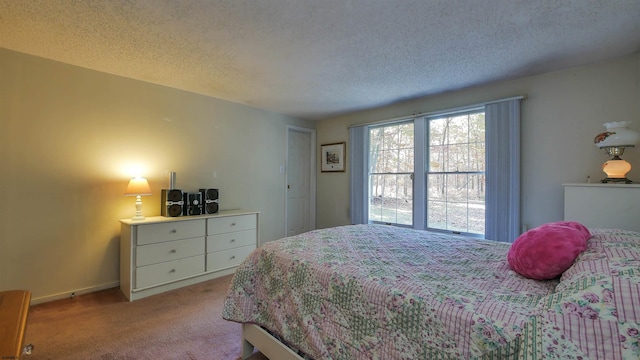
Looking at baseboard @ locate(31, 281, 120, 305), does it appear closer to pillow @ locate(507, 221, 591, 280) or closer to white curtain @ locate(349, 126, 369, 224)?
white curtain @ locate(349, 126, 369, 224)

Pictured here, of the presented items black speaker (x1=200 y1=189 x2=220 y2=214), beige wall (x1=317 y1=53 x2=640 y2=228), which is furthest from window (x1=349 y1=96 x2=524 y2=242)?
black speaker (x1=200 y1=189 x2=220 y2=214)

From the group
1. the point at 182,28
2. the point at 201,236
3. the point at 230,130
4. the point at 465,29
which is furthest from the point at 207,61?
the point at 465,29

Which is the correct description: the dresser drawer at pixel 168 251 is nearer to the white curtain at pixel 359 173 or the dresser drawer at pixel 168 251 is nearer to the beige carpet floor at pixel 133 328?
the beige carpet floor at pixel 133 328

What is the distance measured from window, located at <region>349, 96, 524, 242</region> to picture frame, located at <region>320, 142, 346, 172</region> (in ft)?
0.80

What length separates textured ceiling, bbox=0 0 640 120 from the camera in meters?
1.75

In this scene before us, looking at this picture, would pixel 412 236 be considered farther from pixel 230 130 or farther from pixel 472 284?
pixel 230 130

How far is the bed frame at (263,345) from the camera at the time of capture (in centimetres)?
150

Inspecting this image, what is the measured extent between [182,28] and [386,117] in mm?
2872

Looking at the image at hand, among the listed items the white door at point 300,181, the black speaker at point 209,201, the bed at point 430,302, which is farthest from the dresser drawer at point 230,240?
the bed at point 430,302

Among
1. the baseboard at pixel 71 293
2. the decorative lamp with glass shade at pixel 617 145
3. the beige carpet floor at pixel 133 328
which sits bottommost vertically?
the beige carpet floor at pixel 133 328

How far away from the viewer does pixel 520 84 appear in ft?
9.57

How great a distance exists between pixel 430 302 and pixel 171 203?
116 inches

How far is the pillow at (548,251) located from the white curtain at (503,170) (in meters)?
1.68

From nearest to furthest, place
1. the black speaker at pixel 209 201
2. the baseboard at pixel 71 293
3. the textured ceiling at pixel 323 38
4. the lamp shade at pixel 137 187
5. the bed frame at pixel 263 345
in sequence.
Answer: the bed frame at pixel 263 345, the textured ceiling at pixel 323 38, the baseboard at pixel 71 293, the lamp shade at pixel 137 187, the black speaker at pixel 209 201
